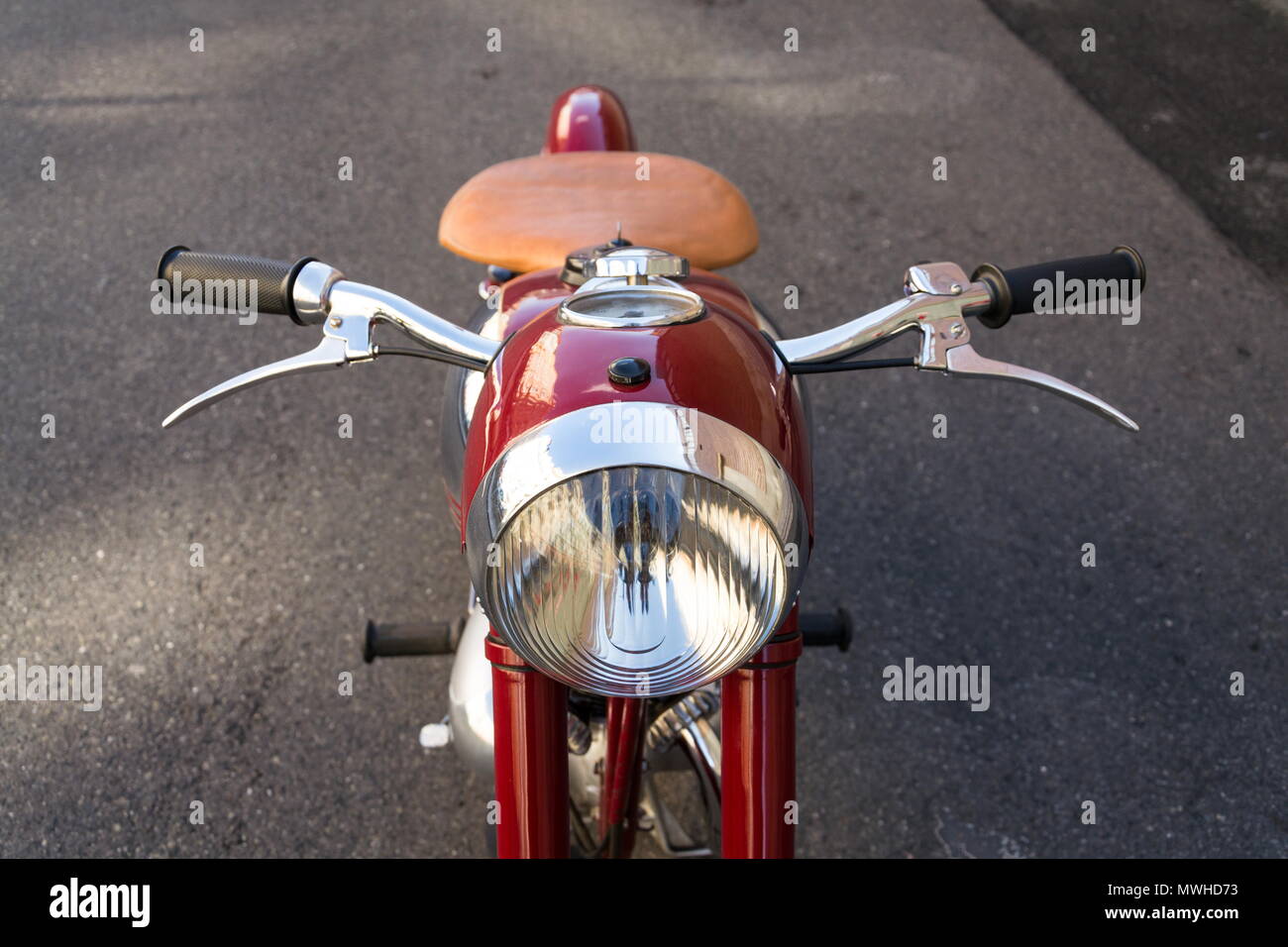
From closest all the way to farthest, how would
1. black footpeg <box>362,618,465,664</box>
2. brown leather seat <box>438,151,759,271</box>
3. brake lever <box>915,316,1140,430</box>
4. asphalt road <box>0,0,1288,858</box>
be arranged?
brake lever <box>915,316,1140,430</box>
brown leather seat <box>438,151,759,271</box>
black footpeg <box>362,618,465,664</box>
asphalt road <box>0,0,1288,858</box>

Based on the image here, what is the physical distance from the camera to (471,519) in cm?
86

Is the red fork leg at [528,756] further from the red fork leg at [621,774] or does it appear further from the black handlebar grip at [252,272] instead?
the black handlebar grip at [252,272]

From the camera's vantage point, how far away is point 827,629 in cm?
179

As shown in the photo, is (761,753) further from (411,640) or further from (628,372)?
(411,640)

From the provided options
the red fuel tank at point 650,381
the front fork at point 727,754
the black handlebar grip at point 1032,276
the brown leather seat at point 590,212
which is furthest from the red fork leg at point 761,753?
the brown leather seat at point 590,212

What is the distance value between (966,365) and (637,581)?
1.47 feet

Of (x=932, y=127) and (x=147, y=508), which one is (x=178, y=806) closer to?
(x=147, y=508)

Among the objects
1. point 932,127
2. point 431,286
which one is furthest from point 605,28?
point 431,286

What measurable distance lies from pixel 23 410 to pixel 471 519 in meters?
2.53

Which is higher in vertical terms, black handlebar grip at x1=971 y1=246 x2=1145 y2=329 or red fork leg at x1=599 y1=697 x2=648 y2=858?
black handlebar grip at x1=971 y1=246 x2=1145 y2=329

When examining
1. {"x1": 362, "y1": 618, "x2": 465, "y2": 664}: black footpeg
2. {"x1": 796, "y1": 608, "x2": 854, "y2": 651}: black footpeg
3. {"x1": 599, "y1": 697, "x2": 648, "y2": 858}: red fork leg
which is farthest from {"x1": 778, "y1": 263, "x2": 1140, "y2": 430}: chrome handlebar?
{"x1": 362, "y1": 618, "x2": 465, "y2": 664}: black footpeg

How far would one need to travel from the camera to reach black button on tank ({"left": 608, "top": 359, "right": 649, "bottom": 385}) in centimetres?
81

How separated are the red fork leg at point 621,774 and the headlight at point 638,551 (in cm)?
25

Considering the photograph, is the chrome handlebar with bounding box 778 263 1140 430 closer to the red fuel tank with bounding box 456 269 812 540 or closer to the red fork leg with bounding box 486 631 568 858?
the red fuel tank with bounding box 456 269 812 540
